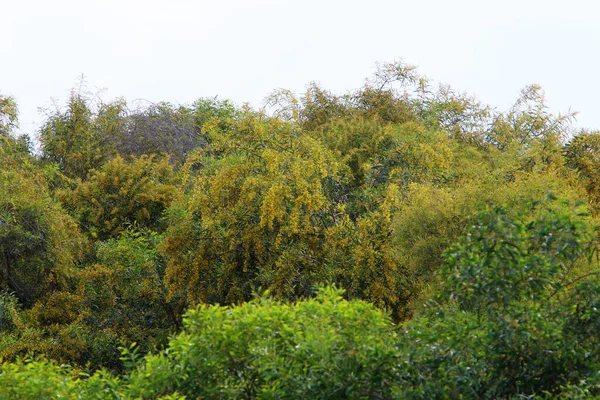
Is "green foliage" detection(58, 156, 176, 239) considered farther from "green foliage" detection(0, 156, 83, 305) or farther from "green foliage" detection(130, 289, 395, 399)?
"green foliage" detection(130, 289, 395, 399)

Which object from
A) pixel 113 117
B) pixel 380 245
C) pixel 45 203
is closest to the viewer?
pixel 380 245

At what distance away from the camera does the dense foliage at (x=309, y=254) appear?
6.84 m

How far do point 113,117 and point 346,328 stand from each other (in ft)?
78.7

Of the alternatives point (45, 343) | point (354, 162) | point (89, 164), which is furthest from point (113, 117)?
point (45, 343)

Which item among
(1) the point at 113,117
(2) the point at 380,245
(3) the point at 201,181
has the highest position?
(1) the point at 113,117

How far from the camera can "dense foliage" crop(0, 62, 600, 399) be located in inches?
269

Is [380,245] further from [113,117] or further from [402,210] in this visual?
[113,117]

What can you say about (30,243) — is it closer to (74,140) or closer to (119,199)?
(119,199)

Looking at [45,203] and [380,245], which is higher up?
[45,203]

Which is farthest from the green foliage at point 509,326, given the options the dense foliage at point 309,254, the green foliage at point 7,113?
the green foliage at point 7,113

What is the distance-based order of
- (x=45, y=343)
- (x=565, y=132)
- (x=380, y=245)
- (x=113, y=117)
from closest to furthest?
1. (x=380, y=245)
2. (x=45, y=343)
3. (x=565, y=132)
4. (x=113, y=117)

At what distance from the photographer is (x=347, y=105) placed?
2236 cm

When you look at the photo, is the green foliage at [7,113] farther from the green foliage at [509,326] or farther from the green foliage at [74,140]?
the green foliage at [509,326]

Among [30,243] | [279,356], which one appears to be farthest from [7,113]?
[279,356]
